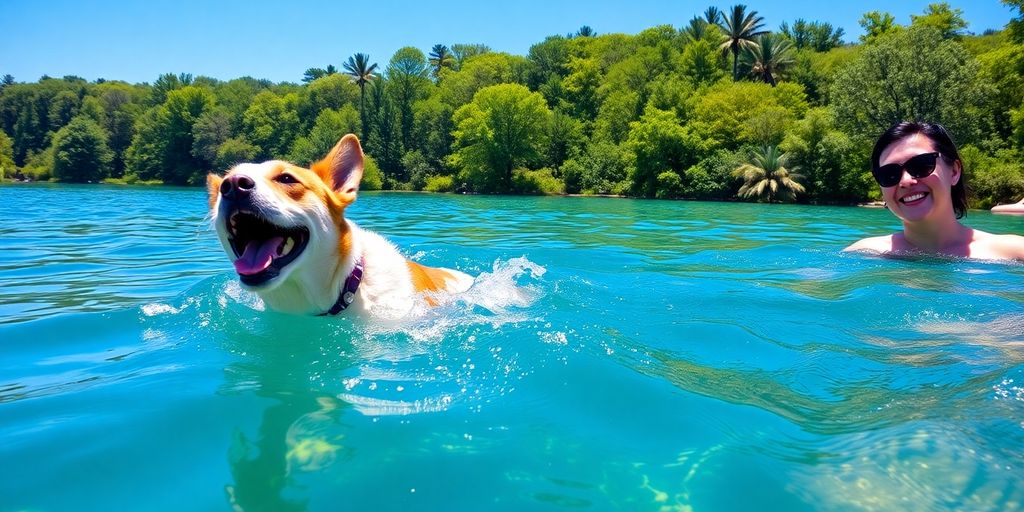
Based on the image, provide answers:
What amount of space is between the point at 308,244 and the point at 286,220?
11.0 inches

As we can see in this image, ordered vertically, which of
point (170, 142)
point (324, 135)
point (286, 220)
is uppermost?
point (324, 135)

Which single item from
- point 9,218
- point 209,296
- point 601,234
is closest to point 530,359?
point 209,296

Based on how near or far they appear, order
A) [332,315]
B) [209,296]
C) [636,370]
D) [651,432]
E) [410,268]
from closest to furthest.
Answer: [651,432] < [636,370] < [332,315] < [410,268] < [209,296]

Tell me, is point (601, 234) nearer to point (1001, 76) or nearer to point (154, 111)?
point (1001, 76)

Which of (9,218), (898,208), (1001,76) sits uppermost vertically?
(1001,76)

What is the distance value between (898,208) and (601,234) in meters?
7.39

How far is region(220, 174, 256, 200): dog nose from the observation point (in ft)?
11.0

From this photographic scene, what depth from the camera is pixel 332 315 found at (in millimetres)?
4082

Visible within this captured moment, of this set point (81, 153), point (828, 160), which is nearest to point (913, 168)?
point (828, 160)

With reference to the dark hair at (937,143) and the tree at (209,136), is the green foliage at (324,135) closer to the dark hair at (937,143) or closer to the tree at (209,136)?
the tree at (209,136)

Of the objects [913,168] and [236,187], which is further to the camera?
[913,168]

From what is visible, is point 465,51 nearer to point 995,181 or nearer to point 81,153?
point 81,153

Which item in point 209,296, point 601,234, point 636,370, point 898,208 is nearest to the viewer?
point 636,370

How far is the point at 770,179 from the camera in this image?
3794 centimetres
